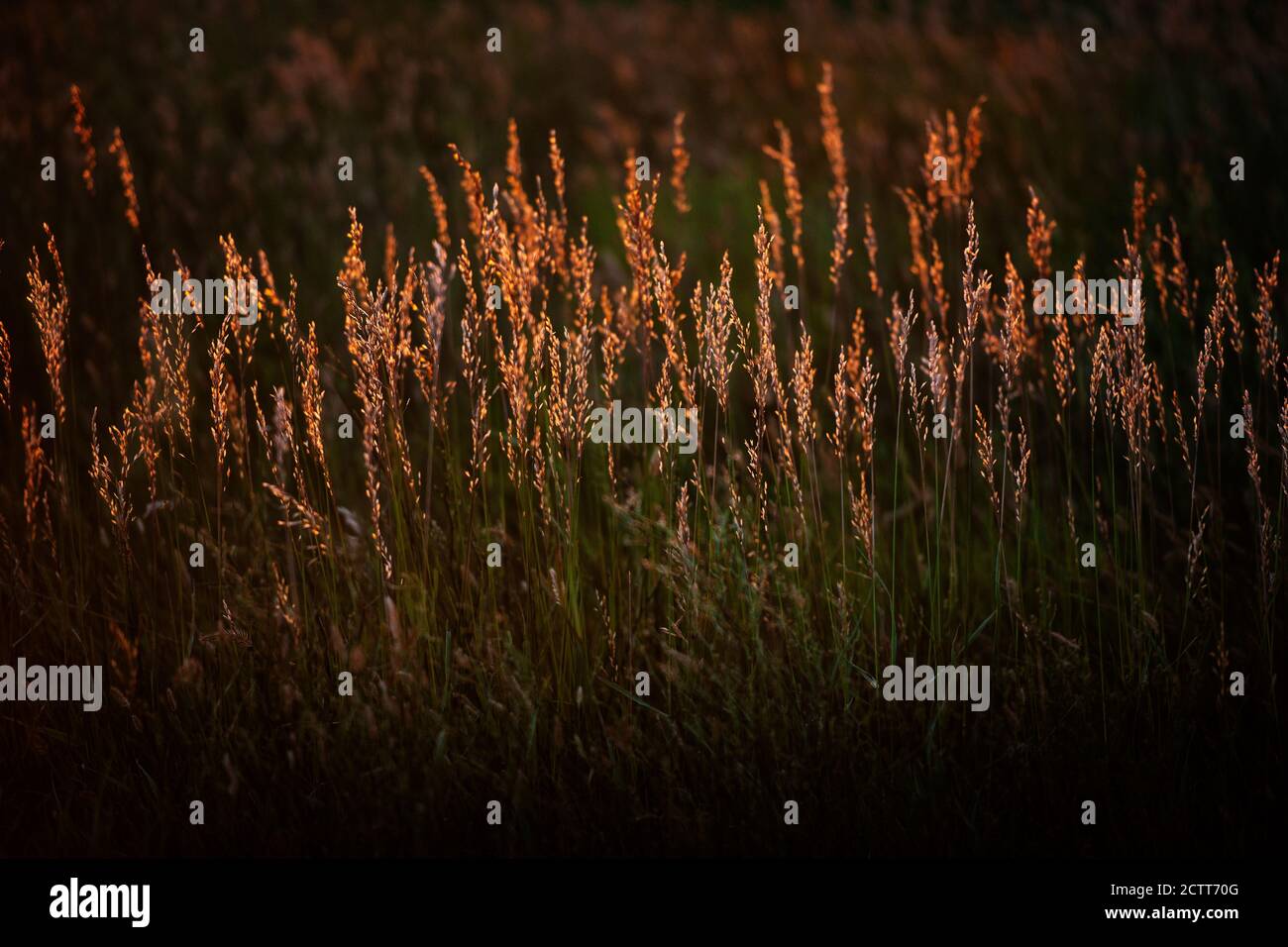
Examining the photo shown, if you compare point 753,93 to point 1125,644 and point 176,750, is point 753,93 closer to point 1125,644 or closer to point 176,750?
point 1125,644

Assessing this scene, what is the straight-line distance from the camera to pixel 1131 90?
5.80 meters

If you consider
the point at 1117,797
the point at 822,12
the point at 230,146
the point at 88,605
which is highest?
the point at 822,12

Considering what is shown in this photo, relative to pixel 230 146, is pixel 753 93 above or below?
above

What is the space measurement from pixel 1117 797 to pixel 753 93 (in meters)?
4.95

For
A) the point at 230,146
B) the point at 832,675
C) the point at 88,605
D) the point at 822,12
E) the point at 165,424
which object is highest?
the point at 822,12

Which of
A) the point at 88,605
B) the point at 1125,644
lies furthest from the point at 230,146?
the point at 1125,644

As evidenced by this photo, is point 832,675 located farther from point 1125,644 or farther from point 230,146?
point 230,146

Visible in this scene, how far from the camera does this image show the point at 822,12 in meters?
7.72

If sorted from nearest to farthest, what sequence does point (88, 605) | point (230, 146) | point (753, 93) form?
point (88, 605) < point (230, 146) < point (753, 93)

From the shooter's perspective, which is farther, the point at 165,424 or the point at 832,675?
the point at 165,424
